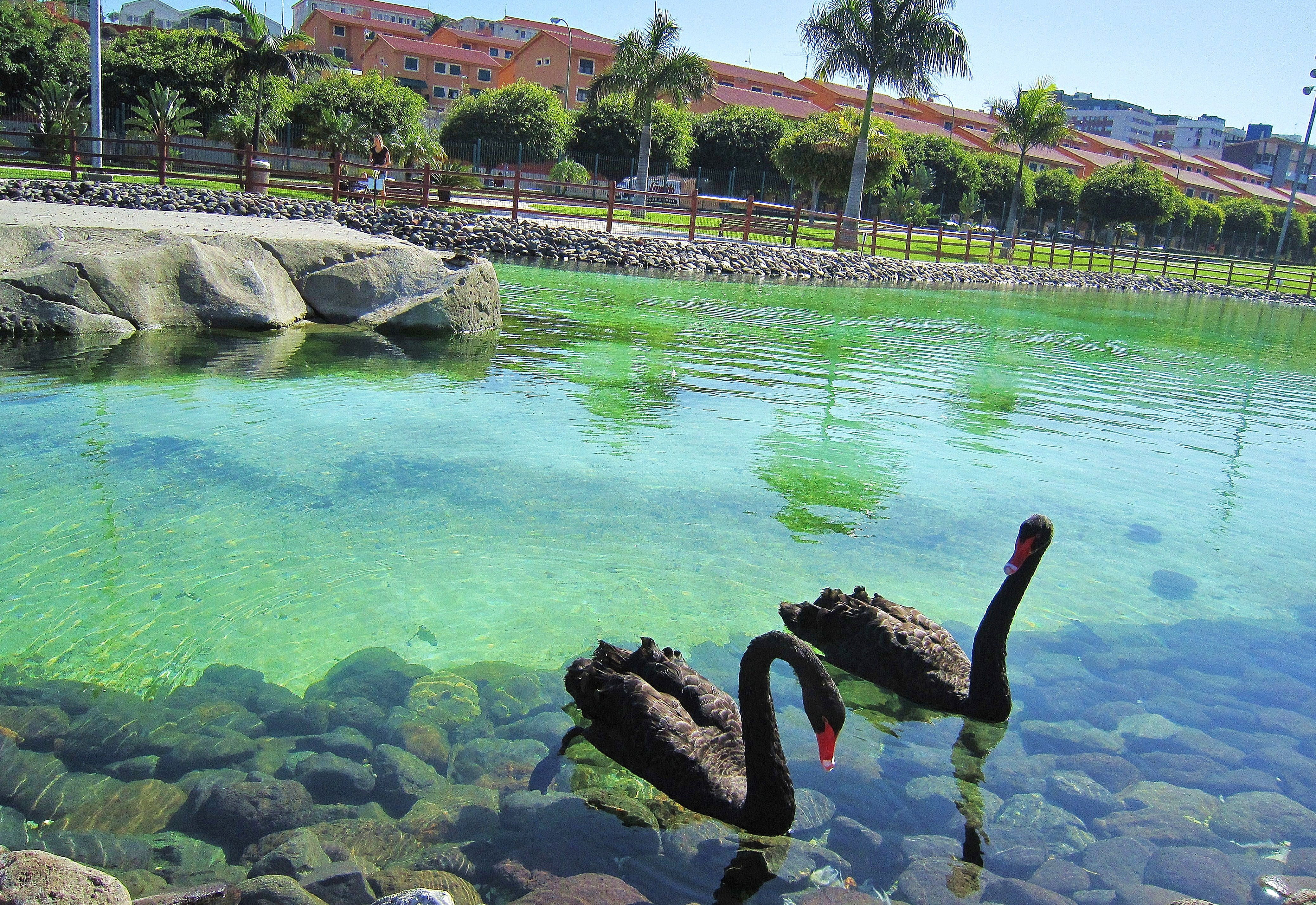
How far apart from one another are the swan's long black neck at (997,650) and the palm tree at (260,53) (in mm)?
27654

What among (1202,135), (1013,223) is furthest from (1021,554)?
(1202,135)

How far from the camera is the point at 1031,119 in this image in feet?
126

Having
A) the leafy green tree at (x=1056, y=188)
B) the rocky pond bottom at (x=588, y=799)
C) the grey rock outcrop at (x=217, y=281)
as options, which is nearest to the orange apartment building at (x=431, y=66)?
the leafy green tree at (x=1056, y=188)

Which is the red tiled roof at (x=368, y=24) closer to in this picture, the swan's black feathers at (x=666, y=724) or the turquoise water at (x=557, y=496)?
the turquoise water at (x=557, y=496)

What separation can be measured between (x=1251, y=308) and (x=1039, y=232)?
2826 centimetres

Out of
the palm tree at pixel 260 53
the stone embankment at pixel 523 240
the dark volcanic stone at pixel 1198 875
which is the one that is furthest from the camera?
the palm tree at pixel 260 53

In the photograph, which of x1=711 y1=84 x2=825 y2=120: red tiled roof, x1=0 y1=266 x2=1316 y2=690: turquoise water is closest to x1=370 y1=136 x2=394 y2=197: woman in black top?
x1=0 y1=266 x2=1316 y2=690: turquoise water

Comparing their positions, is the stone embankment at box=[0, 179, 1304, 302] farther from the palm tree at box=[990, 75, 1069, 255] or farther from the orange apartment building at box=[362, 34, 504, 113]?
the orange apartment building at box=[362, 34, 504, 113]

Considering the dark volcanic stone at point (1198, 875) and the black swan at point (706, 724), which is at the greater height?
the black swan at point (706, 724)

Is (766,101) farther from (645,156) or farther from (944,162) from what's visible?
(645,156)

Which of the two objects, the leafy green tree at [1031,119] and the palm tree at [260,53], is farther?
the leafy green tree at [1031,119]

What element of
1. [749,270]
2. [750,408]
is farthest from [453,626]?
[749,270]

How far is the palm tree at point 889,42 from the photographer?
29.9 m

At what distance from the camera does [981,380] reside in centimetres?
1154
